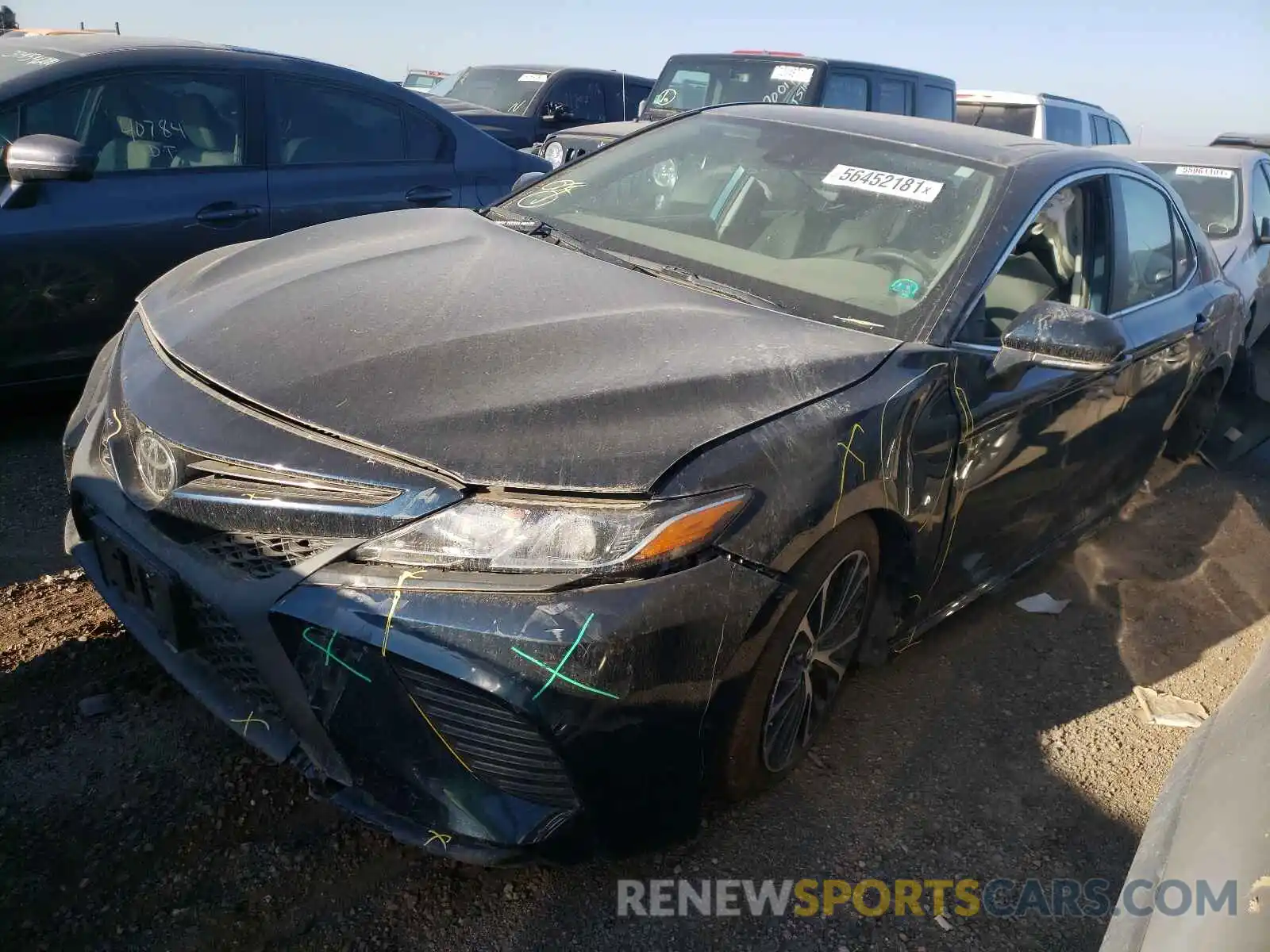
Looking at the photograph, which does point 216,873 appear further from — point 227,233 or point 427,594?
point 227,233

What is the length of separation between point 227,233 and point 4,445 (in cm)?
119

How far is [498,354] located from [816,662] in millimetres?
1044

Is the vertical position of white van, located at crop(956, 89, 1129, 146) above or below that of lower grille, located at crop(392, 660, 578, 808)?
above

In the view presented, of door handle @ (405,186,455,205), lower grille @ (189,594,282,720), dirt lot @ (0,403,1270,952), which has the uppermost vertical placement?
door handle @ (405,186,455,205)

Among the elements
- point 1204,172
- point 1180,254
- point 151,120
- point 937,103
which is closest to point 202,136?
point 151,120

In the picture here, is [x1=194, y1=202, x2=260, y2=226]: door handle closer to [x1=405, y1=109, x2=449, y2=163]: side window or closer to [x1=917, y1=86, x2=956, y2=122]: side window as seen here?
[x1=405, y1=109, x2=449, y2=163]: side window

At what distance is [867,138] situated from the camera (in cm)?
311

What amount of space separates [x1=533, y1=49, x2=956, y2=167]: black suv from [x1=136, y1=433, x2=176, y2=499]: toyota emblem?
6124 mm

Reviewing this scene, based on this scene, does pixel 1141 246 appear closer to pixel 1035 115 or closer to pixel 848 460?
pixel 848 460

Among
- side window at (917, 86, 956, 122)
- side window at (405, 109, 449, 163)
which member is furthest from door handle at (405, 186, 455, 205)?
side window at (917, 86, 956, 122)

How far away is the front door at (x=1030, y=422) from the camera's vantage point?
2.58 m

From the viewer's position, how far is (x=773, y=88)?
340 inches

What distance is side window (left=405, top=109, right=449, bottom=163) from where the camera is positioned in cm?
481

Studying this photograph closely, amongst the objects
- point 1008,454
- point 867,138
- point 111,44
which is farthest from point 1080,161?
point 111,44
